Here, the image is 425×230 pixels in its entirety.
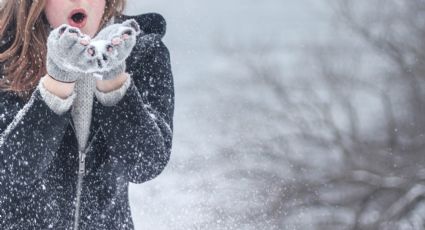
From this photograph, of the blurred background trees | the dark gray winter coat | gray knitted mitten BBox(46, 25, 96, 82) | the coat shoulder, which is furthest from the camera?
the blurred background trees

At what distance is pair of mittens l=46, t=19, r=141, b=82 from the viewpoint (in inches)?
36.8

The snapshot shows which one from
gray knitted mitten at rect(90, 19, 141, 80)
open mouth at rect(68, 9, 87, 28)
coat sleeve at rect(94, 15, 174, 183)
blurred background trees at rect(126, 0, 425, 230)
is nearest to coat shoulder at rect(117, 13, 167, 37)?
coat sleeve at rect(94, 15, 174, 183)

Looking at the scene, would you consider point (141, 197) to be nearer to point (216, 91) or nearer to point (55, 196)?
point (216, 91)

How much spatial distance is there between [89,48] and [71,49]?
0.02 meters

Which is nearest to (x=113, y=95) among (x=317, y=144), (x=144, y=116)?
(x=144, y=116)

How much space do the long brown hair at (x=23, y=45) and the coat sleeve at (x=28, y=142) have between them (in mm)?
57

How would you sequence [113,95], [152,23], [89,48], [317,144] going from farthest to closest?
[317,144], [152,23], [113,95], [89,48]

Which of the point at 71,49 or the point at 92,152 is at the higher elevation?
the point at 71,49

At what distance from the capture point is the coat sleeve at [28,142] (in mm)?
1030

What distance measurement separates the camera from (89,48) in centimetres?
94

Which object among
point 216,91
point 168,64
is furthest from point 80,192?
point 216,91

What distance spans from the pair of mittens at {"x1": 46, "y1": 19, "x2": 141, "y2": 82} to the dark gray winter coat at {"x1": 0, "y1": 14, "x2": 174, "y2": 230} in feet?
0.30

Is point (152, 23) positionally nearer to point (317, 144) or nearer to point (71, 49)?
point (71, 49)

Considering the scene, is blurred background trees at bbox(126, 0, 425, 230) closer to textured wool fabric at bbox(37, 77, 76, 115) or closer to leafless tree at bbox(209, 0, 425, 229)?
leafless tree at bbox(209, 0, 425, 229)
